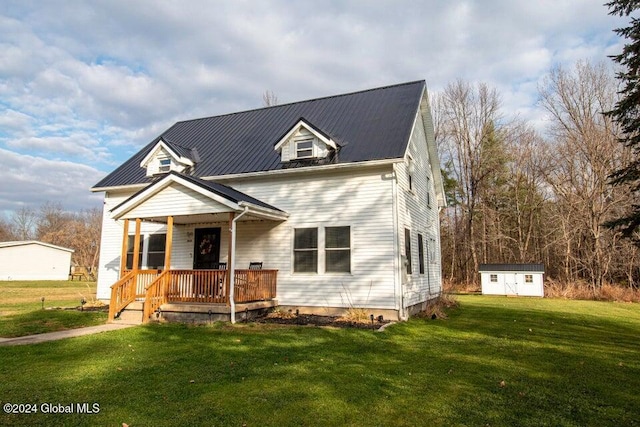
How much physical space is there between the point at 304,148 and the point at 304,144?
15 centimetres

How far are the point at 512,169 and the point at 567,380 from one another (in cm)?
3142

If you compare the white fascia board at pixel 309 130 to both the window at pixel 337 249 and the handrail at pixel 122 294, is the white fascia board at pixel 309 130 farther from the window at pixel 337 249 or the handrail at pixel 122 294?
the handrail at pixel 122 294

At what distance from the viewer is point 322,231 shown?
12.2 m

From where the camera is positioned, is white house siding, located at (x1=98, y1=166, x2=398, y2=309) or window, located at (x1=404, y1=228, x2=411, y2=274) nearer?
white house siding, located at (x1=98, y1=166, x2=398, y2=309)

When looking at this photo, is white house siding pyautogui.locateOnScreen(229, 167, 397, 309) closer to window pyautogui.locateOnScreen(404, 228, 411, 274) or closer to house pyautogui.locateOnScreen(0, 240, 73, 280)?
window pyautogui.locateOnScreen(404, 228, 411, 274)

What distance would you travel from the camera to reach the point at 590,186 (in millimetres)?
27203

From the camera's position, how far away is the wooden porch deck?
10750 mm

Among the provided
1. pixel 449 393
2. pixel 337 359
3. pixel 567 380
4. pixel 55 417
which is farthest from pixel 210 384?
pixel 567 380

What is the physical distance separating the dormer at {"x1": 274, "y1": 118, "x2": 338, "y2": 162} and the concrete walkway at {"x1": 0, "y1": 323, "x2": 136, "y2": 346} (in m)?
6.94

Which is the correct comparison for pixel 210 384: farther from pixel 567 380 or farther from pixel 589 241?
pixel 589 241

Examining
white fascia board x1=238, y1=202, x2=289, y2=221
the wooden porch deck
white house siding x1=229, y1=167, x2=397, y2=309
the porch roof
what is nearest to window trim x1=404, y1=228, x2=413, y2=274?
white house siding x1=229, y1=167, x2=397, y2=309

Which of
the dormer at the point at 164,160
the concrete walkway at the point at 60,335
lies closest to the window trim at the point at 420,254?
the dormer at the point at 164,160

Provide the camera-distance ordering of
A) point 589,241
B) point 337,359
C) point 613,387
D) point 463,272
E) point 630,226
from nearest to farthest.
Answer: point 613,387, point 337,359, point 630,226, point 589,241, point 463,272

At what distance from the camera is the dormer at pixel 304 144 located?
12.5 m
